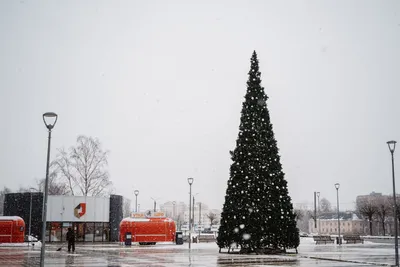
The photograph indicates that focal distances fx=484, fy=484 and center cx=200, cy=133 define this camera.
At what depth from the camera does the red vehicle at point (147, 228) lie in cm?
4969

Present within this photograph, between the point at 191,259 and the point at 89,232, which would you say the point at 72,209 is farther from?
the point at 191,259

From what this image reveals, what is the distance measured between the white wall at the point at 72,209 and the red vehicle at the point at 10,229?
352 centimetres

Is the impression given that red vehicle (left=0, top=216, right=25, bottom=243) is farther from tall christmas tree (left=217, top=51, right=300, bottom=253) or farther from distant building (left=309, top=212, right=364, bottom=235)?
distant building (left=309, top=212, right=364, bottom=235)

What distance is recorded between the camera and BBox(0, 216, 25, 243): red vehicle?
4719 cm

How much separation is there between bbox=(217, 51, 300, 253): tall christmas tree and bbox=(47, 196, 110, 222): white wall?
77.5 ft

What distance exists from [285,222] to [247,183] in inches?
136

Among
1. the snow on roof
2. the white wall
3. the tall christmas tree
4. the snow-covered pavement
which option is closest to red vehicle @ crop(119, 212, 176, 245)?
the white wall

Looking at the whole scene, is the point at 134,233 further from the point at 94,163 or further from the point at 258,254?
the point at 258,254

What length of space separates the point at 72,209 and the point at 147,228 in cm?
829

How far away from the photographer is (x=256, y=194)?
31.5 m

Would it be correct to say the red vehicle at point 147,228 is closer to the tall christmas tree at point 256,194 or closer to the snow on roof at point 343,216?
the tall christmas tree at point 256,194

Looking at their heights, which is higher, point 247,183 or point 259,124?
point 259,124

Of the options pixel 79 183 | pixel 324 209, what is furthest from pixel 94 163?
pixel 324 209

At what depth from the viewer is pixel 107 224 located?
5309 centimetres
